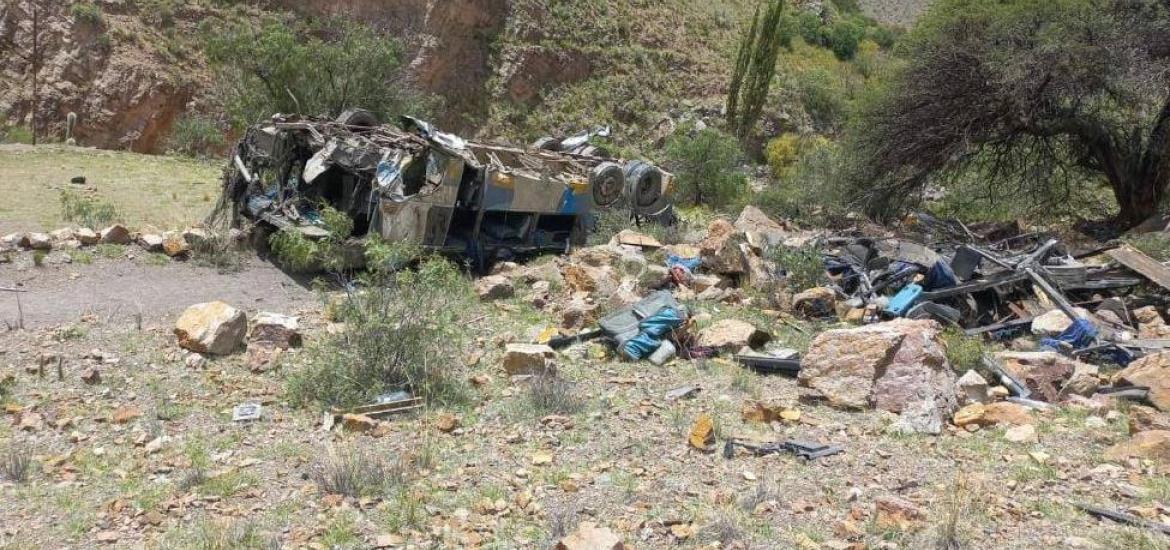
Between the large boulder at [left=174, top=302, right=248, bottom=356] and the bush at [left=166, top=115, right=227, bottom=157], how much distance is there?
1626cm

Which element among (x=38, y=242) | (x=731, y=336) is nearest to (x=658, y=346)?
(x=731, y=336)

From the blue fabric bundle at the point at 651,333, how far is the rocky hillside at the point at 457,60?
814 inches

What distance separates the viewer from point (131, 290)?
29.2 ft

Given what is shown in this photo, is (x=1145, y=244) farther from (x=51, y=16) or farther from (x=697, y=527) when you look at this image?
(x=51, y=16)

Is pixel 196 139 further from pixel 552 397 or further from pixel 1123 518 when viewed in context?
pixel 1123 518

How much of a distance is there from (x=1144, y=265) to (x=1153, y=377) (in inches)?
153

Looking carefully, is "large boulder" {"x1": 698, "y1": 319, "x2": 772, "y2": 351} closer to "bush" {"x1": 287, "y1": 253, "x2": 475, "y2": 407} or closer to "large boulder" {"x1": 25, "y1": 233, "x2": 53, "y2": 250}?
"bush" {"x1": 287, "y1": 253, "x2": 475, "y2": 407}

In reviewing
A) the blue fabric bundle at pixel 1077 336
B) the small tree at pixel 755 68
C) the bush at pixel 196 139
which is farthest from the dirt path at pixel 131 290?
the small tree at pixel 755 68

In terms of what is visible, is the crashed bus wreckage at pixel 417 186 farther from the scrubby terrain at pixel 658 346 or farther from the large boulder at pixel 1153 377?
the large boulder at pixel 1153 377

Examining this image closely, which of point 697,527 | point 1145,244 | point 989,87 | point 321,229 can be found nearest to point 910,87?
point 989,87

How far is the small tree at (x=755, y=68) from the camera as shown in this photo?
1211 inches

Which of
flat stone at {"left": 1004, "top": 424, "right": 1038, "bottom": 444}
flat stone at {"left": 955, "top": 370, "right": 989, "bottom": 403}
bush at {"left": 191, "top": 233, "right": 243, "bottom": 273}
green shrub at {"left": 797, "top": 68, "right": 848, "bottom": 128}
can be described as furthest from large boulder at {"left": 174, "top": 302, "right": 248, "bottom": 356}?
green shrub at {"left": 797, "top": 68, "right": 848, "bottom": 128}

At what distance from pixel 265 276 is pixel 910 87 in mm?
11782

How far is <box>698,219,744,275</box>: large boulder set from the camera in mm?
10203
